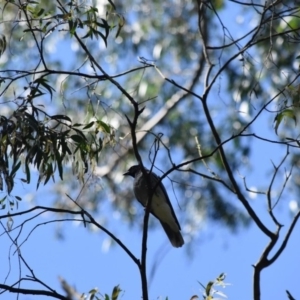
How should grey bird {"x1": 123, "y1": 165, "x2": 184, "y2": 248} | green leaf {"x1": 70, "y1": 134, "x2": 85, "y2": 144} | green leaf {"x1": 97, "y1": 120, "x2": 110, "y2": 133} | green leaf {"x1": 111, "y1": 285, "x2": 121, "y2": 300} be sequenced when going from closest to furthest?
1. green leaf {"x1": 111, "y1": 285, "x2": 121, "y2": 300}
2. green leaf {"x1": 70, "y1": 134, "x2": 85, "y2": 144}
3. green leaf {"x1": 97, "y1": 120, "x2": 110, "y2": 133}
4. grey bird {"x1": 123, "y1": 165, "x2": 184, "y2": 248}

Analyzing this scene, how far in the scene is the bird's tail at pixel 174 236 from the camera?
5.95m

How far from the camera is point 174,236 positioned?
6012 mm

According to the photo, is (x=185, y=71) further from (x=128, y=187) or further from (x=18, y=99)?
(x=18, y=99)

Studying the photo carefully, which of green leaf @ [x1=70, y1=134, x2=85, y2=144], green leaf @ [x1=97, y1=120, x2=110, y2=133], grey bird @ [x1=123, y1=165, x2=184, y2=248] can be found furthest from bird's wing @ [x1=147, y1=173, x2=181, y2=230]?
green leaf @ [x1=70, y1=134, x2=85, y2=144]

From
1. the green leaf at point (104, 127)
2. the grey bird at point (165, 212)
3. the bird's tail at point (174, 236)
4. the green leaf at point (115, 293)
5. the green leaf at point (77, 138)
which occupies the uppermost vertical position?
the grey bird at point (165, 212)

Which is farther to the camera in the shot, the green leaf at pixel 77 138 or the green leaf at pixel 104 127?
the green leaf at pixel 104 127

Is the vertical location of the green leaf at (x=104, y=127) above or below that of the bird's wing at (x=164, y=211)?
below

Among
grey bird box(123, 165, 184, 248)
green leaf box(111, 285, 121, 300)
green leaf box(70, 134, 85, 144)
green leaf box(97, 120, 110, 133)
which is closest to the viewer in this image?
green leaf box(111, 285, 121, 300)

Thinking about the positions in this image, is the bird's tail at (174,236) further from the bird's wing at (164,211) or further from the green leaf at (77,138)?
the green leaf at (77,138)

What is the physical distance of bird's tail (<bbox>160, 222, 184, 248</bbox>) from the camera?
595cm

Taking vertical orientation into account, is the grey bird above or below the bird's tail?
above

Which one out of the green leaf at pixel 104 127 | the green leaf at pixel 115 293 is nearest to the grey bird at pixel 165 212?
the green leaf at pixel 104 127

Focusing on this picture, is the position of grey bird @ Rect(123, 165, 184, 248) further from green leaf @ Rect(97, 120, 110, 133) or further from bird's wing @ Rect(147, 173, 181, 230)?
green leaf @ Rect(97, 120, 110, 133)

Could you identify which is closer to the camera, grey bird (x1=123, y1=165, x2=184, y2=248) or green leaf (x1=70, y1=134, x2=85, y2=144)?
green leaf (x1=70, y1=134, x2=85, y2=144)
